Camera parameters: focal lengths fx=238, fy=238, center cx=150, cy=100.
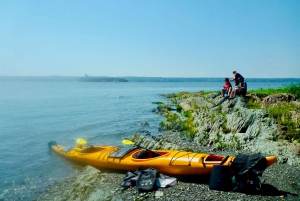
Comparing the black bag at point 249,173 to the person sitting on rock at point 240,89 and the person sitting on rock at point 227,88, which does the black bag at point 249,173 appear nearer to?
the person sitting on rock at point 240,89

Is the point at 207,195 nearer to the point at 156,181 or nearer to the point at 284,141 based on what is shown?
the point at 156,181

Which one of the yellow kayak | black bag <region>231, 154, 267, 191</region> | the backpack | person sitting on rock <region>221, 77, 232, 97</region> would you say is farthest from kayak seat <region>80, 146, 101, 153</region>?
person sitting on rock <region>221, 77, 232, 97</region>

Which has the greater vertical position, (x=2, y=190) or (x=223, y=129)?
(x=223, y=129)

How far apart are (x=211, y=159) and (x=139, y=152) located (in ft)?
10.0

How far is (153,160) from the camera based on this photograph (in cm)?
919

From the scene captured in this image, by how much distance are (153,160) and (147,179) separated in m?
0.98

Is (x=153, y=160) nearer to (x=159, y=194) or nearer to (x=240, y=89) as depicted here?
(x=159, y=194)

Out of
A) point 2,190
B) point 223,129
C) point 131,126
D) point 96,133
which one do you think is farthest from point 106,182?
point 131,126

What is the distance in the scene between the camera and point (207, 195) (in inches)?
287

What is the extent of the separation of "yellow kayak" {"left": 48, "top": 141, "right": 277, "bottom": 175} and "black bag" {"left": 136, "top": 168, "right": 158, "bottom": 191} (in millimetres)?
482

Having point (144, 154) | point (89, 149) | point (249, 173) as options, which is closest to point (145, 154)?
point (144, 154)

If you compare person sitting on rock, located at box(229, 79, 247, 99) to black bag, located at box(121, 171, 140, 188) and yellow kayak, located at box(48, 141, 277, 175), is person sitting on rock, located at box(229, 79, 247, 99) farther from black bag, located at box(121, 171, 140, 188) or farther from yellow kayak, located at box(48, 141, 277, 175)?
black bag, located at box(121, 171, 140, 188)

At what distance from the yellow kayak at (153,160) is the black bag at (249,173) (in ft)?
1.12

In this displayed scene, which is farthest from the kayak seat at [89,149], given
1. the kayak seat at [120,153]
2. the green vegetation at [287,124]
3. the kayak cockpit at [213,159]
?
the green vegetation at [287,124]
